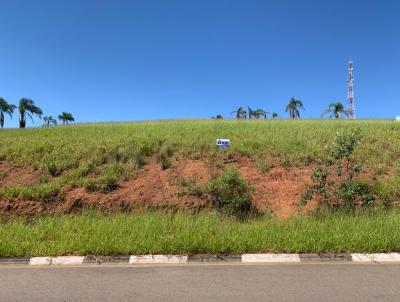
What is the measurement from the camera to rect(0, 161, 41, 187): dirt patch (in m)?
12.2

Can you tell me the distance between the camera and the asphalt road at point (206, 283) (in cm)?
491

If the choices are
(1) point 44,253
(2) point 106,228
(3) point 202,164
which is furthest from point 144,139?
(1) point 44,253

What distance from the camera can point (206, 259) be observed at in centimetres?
636

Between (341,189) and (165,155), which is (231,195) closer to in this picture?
(341,189)

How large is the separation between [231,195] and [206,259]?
3838 millimetres

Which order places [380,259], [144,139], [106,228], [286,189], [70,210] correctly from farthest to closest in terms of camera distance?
[144,139]
[286,189]
[70,210]
[106,228]
[380,259]

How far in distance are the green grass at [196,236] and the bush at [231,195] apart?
Answer: 1334mm

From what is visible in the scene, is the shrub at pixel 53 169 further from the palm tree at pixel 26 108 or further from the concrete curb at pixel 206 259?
the palm tree at pixel 26 108

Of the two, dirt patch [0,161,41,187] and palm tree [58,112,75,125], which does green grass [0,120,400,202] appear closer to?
dirt patch [0,161,41,187]

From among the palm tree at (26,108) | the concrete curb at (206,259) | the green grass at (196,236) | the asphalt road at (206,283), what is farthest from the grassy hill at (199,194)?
the palm tree at (26,108)

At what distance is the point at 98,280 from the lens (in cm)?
555

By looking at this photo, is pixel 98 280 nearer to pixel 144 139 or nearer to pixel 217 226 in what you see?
pixel 217 226

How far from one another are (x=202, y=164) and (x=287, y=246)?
267 inches

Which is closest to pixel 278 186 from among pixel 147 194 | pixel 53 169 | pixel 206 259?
pixel 147 194
